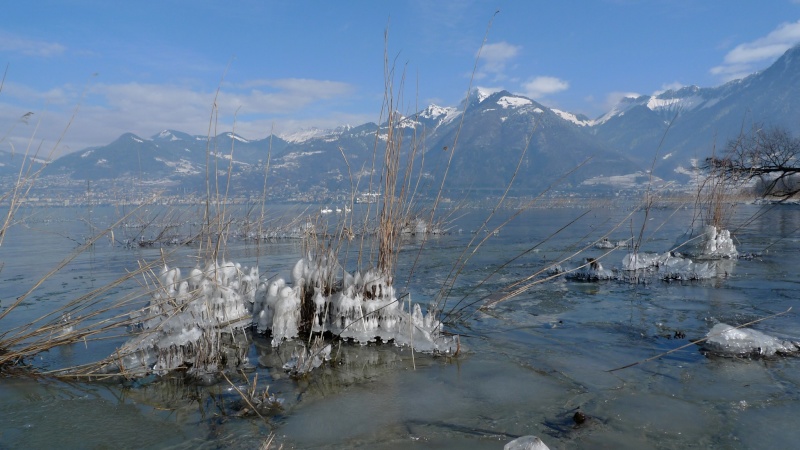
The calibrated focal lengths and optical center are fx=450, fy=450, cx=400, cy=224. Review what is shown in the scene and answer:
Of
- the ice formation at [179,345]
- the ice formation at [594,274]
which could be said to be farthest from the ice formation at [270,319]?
the ice formation at [594,274]

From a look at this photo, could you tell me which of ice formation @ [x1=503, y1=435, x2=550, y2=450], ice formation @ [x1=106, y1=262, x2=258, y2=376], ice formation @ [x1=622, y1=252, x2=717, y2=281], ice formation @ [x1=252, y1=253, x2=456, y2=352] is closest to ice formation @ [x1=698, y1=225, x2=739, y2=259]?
ice formation @ [x1=622, y1=252, x2=717, y2=281]

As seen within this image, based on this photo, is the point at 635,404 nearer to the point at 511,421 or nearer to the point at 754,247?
the point at 511,421

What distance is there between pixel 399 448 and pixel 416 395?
0.66 metres


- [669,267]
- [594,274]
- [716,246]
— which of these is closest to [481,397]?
[594,274]

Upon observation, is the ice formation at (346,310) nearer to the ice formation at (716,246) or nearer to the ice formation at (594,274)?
the ice formation at (594,274)

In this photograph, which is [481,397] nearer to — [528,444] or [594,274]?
[528,444]

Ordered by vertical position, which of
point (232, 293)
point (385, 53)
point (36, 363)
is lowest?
point (36, 363)

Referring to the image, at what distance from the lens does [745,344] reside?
12.0 ft

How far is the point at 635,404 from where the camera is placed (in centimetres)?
274

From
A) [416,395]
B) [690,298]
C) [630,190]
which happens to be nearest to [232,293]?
[416,395]

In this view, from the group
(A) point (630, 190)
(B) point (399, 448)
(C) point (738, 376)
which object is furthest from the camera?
(A) point (630, 190)

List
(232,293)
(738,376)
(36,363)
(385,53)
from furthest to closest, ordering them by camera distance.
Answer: (232,293)
(385,53)
(36,363)
(738,376)

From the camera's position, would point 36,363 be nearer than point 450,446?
No

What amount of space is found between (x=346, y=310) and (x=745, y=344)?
3.31 m
